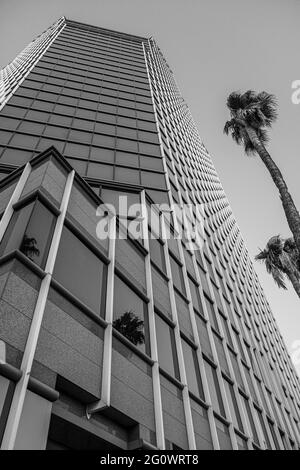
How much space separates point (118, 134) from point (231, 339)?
1420cm

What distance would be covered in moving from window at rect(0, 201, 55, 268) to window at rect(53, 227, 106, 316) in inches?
20.9

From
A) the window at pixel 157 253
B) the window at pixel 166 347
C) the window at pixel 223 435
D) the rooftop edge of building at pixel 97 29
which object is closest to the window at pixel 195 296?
the window at pixel 157 253

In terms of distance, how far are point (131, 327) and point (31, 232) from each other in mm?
3859

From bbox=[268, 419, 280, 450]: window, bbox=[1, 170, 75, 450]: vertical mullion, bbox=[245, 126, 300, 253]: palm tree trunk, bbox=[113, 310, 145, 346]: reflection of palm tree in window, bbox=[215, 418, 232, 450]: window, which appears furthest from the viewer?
bbox=[268, 419, 280, 450]: window

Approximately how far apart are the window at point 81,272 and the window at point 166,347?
2.49 meters

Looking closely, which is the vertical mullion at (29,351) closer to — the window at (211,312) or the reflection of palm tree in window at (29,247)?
the reflection of palm tree in window at (29,247)

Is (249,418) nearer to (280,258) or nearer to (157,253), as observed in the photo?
(157,253)

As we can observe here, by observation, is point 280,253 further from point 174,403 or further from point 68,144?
point 174,403

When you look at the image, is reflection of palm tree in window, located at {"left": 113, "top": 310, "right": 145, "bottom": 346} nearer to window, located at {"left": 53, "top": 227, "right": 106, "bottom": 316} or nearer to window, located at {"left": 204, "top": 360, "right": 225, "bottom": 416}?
window, located at {"left": 53, "top": 227, "right": 106, "bottom": 316}

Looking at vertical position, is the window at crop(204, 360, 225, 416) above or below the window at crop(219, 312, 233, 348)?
below

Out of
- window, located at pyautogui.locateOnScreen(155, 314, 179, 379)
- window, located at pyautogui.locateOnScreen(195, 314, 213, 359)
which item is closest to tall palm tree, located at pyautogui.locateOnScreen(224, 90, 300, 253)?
window, located at pyautogui.locateOnScreen(195, 314, 213, 359)

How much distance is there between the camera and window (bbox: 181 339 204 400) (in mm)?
11266

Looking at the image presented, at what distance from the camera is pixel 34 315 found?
693 centimetres
